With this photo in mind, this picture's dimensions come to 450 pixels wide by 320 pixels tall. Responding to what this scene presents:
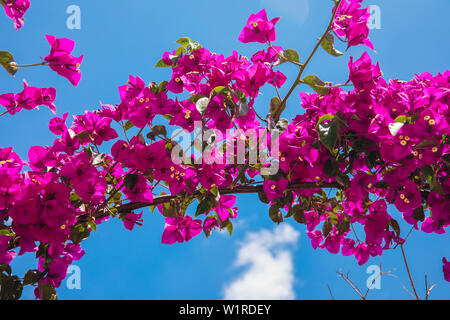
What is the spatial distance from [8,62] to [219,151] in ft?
2.37

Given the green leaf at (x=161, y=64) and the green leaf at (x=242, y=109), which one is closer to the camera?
the green leaf at (x=242, y=109)

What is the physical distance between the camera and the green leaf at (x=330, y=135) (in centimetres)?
108

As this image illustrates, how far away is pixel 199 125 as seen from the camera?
1144 mm

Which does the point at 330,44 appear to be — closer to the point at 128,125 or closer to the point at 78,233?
the point at 128,125

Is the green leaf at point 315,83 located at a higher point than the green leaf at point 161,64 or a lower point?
lower

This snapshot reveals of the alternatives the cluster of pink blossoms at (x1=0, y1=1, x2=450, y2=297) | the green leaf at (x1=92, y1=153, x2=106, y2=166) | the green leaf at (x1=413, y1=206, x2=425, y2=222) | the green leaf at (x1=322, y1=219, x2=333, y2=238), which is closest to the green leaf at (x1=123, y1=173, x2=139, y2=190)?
the cluster of pink blossoms at (x1=0, y1=1, x2=450, y2=297)

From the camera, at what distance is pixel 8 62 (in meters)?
1.10

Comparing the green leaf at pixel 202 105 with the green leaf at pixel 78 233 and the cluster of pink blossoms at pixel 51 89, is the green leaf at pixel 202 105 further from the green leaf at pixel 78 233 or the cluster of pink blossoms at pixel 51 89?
the green leaf at pixel 78 233

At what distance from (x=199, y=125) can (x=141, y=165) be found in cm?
23

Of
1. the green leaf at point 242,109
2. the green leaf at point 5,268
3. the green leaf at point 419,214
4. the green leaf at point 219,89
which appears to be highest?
the green leaf at point 219,89

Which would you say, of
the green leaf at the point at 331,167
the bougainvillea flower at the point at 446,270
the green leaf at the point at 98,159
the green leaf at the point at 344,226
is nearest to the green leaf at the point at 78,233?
the green leaf at the point at 98,159

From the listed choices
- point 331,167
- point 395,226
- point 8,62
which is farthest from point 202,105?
point 395,226
